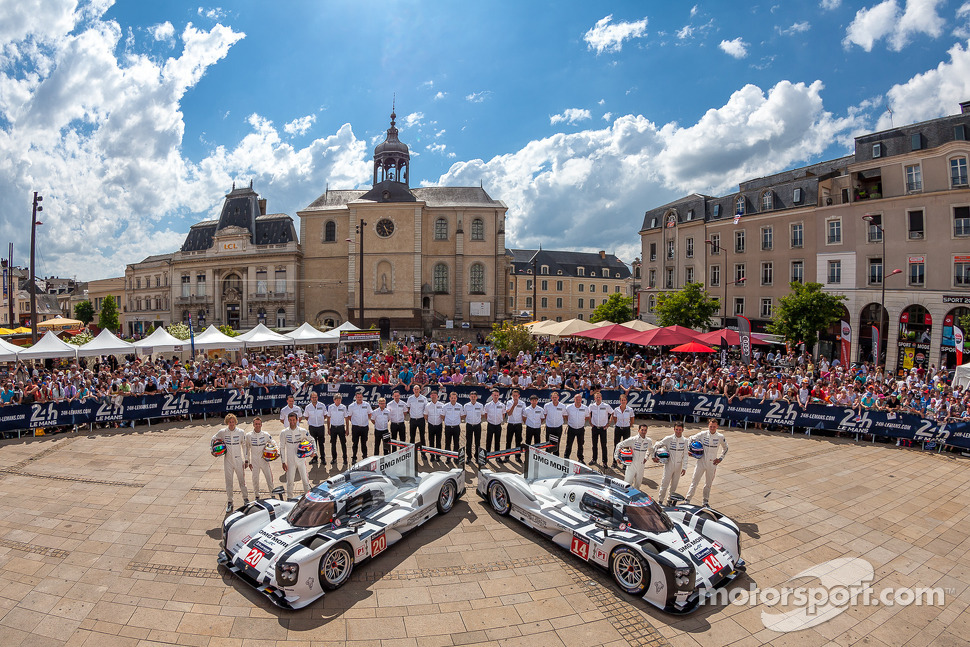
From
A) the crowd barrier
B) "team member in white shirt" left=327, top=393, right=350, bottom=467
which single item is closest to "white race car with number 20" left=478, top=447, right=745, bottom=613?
"team member in white shirt" left=327, top=393, right=350, bottom=467

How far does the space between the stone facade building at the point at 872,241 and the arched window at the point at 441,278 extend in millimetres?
27348

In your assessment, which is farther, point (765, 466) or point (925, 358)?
point (925, 358)

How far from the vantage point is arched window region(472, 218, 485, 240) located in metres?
54.2

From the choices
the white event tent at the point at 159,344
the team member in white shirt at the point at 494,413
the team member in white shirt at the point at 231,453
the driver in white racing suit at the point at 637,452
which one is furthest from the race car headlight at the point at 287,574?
the white event tent at the point at 159,344

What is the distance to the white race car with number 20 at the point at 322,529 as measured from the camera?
20.1 feet

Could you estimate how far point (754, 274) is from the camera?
3834 centimetres

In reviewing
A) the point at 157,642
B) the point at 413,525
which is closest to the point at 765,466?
the point at 413,525

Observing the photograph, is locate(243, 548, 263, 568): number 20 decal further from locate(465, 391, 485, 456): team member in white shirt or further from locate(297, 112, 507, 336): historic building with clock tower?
locate(297, 112, 507, 336): historic building with clock tower

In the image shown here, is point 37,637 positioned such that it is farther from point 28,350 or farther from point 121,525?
point 28,350

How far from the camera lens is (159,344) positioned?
22.2 meters

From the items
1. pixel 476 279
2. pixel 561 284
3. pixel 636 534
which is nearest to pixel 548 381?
pixel 636 534

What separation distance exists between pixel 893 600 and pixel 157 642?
9.55m

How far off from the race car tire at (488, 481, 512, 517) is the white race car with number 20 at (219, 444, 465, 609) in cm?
102

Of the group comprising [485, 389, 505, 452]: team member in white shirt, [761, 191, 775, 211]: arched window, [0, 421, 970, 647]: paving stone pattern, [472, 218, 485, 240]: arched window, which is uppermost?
[472, 218, 485, 240]: arched window
